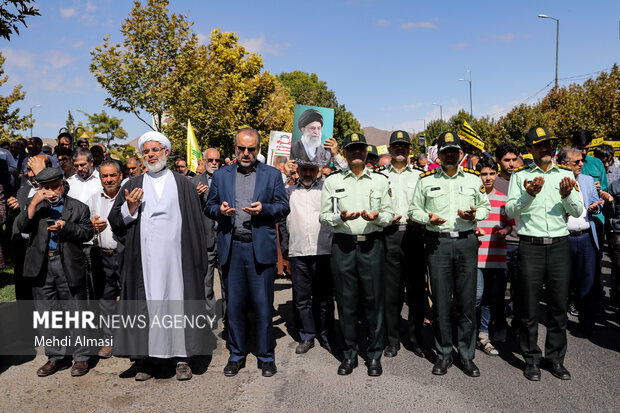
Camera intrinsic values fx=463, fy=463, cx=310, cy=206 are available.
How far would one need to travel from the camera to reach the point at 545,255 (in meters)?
4.72

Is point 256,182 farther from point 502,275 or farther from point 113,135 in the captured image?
point 113,135

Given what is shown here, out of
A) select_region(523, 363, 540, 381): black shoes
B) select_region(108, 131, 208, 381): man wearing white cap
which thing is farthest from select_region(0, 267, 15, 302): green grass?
select_region(523, 363, 540, 381): black shoes

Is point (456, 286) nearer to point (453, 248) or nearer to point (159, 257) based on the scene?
point (453, 248)

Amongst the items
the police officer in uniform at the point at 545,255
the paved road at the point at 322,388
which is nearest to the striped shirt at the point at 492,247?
the police officer in uniform at the point at 545,255

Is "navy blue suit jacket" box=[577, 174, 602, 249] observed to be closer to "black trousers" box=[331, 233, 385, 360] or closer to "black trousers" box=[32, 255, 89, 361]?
"black trousers" box=[331, 233, 385, 360]

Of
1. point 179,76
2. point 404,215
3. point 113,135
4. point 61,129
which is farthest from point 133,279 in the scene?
point 113,135

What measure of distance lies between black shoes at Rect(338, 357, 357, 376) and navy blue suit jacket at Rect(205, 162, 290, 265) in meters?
1.32

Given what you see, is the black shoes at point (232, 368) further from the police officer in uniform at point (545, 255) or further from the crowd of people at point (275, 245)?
the police officer in uniform at point (545, 255)

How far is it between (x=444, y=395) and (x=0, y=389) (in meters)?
4.28

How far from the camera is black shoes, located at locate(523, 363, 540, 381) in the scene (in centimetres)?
458

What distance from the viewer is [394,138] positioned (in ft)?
19.0

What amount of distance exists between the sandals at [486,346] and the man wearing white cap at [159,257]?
3.28 m

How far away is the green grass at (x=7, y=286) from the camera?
309 inches

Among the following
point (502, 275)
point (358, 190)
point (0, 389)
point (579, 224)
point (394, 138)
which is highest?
point (394, 138)
